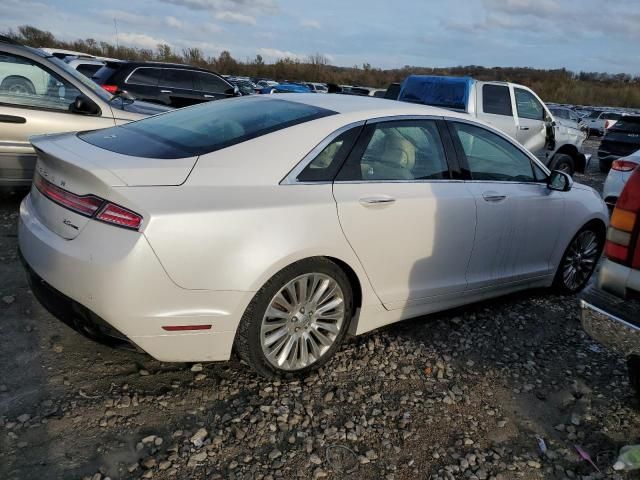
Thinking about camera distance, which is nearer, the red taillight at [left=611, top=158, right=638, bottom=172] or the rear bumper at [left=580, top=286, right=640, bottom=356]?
the rear bumper at [left=580, top=286, right=640, bottom=356]

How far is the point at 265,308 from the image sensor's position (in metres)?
2.71

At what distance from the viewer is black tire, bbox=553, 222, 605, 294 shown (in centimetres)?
453

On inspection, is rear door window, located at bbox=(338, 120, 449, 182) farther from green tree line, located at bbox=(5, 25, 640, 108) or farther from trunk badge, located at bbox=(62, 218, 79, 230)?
green tree line, located at bbox=(5, 25, 640, 108)

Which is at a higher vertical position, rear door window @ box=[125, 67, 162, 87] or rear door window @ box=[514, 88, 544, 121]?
rear door window @ box=[514, 88, 544, 121]

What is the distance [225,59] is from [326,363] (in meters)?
54.4

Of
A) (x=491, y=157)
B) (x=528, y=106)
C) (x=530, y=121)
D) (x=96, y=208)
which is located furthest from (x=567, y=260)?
(x=528, y=106)

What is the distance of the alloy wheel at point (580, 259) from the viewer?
460cm

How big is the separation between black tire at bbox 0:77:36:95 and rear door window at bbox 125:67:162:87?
17.4 feet

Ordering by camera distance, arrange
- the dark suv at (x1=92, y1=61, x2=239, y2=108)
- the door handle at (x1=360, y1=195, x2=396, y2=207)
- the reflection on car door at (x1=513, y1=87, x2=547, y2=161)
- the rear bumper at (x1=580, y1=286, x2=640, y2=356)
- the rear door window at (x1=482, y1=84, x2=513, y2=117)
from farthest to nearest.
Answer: the dark suv at (x1=92, y1=61, x2=239, y2=108), the reflection on car door at (x1=513, y1=87, x2=547, y2=161), the rear door window at (x1=482, y1=84, x2=513, y2=117), the door handle at (x1=360, y1=195, x2=396, y2=207), the rear bumper at (x1=580, y1=286, x2=640, y2=356)

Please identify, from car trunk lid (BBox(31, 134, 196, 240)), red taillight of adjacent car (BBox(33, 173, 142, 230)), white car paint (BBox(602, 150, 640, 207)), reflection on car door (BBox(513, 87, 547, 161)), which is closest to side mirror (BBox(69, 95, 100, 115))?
car trunk lid (BBox(31, 134, 196, 240))

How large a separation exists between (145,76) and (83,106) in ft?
18.6

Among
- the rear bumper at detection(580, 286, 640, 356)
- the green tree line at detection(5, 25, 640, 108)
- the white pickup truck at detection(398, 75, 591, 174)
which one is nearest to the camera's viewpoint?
the rear bumper at detection(580, 286, 640, 356)

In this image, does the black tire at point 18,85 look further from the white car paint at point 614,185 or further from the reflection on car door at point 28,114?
the white car paint at point 614,185

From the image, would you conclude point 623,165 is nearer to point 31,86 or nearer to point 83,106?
point 83,106
